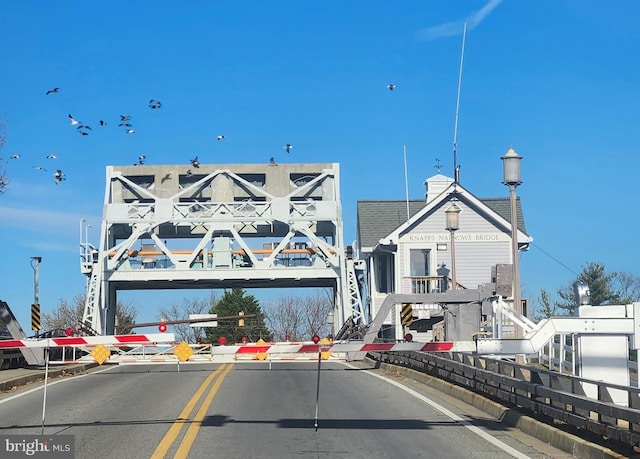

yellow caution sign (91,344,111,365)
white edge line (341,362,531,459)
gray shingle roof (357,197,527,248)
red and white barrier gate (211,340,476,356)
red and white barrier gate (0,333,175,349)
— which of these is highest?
gray shingle roof (357,197,527,248)

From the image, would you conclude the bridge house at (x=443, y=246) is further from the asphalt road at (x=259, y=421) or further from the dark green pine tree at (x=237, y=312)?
the dark green pine tree at (x=237, y=312)

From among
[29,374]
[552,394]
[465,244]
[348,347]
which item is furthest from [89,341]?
[465,244]

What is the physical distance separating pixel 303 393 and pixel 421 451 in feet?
25.8

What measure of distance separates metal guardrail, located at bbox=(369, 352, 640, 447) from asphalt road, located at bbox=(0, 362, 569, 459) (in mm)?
529

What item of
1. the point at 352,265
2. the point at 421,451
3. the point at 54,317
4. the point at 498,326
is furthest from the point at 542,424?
the point at 54,317

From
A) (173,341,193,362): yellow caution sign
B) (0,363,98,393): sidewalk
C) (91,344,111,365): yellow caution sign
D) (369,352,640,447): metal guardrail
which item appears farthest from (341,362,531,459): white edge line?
(0,363,98,393): sidewalk

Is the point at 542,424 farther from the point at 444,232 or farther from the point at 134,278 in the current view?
the point at 134,278

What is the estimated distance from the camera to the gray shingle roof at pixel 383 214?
1843 inches

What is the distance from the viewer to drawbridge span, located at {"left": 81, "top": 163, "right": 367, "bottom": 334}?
4912 cm

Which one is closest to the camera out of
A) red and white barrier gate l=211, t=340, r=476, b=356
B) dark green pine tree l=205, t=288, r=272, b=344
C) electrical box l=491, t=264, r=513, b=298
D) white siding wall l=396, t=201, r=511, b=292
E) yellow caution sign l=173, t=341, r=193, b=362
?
red and white barrier gate l=211, t=340, r=476, b=356

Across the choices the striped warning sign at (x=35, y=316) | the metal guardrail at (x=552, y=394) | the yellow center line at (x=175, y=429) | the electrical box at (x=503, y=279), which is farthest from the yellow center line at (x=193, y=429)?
the striped warning sign at (x=35, y=316)

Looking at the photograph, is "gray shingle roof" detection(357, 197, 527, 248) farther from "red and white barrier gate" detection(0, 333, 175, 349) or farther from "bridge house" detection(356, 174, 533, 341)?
"red and white barrier gate" detection(0, 333, 175, 349)

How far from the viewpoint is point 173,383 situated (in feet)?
70.8

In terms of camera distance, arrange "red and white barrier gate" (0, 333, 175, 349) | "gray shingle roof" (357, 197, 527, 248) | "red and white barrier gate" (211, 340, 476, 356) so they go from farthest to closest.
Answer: "gray shingle roof" (357, 197, 527, 248) < "red and white barrier gate" (0, 333, 175, 349) < "red and white barrier gate" (211, 340, 476, 356)
